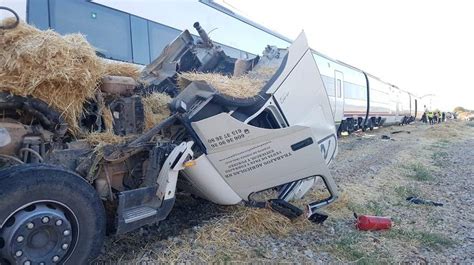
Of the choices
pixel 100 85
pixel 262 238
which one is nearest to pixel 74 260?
pixel 100 85

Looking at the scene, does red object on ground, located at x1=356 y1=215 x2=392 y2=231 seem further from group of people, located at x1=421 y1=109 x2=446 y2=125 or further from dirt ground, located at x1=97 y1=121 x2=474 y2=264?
group of people, located at x1=421 y1=109 x2=446 y2=125

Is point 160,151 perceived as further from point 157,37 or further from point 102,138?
point 157,37

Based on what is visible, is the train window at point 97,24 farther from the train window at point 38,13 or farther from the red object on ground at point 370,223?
the red object on ground at point 370,223

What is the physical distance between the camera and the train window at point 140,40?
749cm

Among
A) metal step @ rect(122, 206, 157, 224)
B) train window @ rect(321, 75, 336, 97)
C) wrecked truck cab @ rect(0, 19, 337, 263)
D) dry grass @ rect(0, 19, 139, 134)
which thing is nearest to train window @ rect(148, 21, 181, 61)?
wrecked truck cab @ rect(0, 19, 337, 263)

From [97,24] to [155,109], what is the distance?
3838mm

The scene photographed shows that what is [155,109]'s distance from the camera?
12.1ft

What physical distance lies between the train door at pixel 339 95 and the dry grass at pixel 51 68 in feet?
45.5

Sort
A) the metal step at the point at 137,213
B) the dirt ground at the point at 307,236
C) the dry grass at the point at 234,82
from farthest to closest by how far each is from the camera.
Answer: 1. the dry grass at the point at 234,82
2. the dirt ground at the point at 307,236
3. the metal step at the point at 137,213

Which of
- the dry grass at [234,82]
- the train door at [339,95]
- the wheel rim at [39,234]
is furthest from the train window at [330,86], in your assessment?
the wheel rim at [39,234]

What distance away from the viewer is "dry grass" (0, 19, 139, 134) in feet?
9.00

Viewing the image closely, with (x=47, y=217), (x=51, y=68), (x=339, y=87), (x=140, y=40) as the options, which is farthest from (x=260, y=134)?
(x=339, y=87)

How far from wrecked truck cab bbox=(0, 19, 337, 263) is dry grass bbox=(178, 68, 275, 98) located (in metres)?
0.02

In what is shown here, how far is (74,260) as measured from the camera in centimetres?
266
